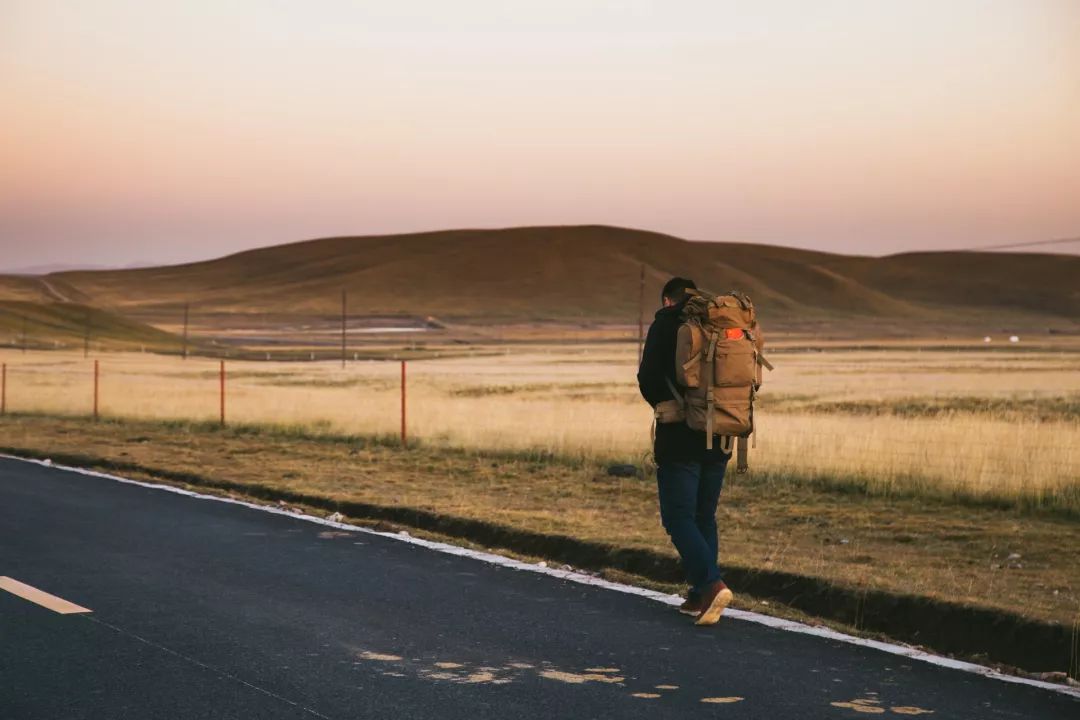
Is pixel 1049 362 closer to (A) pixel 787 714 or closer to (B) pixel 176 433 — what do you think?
(B) pixel 176 433

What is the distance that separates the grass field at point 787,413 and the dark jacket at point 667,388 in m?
7.06

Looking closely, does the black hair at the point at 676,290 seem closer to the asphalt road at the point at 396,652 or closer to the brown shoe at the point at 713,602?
the brown shoe at the point at 713,602

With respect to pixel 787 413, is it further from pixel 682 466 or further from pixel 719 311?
pixel 719 311

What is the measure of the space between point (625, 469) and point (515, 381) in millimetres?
43807

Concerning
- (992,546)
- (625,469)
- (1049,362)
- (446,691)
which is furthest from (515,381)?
(446,691)

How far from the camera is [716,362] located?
741 centimetres

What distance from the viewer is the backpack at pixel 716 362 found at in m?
7.39

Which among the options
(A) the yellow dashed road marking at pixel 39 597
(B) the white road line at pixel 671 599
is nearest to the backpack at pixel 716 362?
(B) the white road line at pixel 671 599

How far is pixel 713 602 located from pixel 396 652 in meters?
1.86

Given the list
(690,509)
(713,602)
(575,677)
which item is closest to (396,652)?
(575,677)

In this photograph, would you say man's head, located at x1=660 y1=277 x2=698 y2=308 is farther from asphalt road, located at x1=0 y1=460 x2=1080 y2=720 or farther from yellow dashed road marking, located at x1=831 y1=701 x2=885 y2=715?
yellow dashed road marking, located at x1=831 y1=701 x2=885 y2=715

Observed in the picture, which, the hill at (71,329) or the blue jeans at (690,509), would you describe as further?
the hill at (71,329)

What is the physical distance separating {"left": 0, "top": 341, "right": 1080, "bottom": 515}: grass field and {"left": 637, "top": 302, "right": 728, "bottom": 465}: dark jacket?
7056mm

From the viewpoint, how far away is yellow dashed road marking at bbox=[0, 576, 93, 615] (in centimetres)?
795
